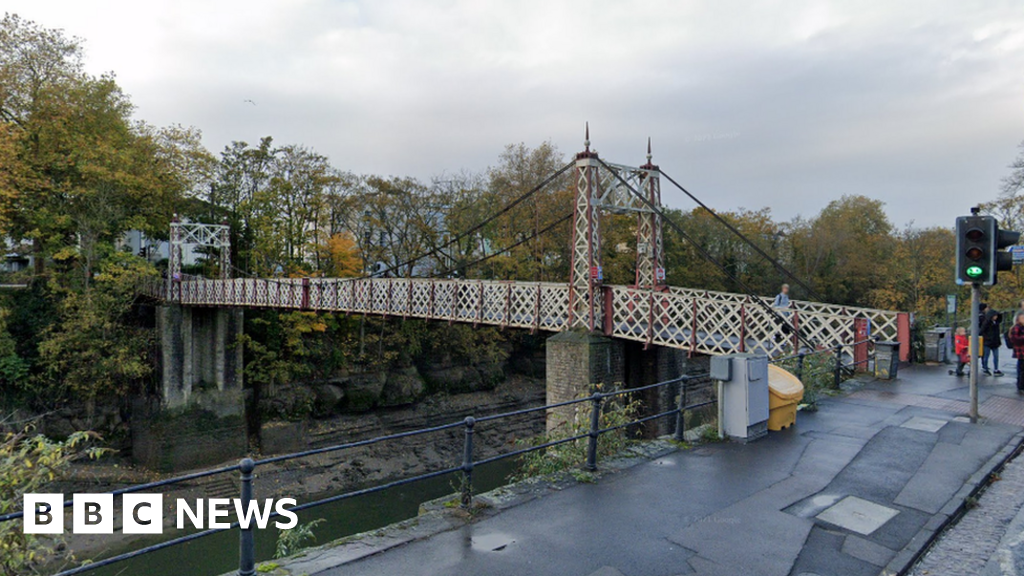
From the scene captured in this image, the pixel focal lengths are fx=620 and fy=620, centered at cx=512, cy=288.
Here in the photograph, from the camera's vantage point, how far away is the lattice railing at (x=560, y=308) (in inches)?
464

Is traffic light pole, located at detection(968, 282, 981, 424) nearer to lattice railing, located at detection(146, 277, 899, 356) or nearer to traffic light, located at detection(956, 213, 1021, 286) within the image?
traffic light, located at detection(956, 213, 1021, 286)

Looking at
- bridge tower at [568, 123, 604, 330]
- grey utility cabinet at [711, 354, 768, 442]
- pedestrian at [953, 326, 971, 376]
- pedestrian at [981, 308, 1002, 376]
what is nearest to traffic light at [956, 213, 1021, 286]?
grey utility cabinet at [711, 354, 768, 442]

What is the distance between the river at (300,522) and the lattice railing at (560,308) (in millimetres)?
4360

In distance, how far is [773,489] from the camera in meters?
5.36

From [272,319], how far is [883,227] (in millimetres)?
44067

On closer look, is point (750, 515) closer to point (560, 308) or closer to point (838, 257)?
point (560, 308)

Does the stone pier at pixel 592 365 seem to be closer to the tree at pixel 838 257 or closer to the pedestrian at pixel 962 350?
the pedestrian at pixel 962 350

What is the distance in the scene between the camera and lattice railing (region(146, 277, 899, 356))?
11.8m

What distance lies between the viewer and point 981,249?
7266 mm

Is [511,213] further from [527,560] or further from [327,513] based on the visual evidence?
[527,560]

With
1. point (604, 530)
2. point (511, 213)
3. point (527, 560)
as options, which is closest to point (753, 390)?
point (604, 530)

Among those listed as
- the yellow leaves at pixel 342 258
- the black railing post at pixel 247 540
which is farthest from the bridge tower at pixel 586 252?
the yellow leaves at pixel 342 258

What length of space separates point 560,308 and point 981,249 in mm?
9224

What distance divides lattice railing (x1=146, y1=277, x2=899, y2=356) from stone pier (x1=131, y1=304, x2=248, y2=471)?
1.41 metres
